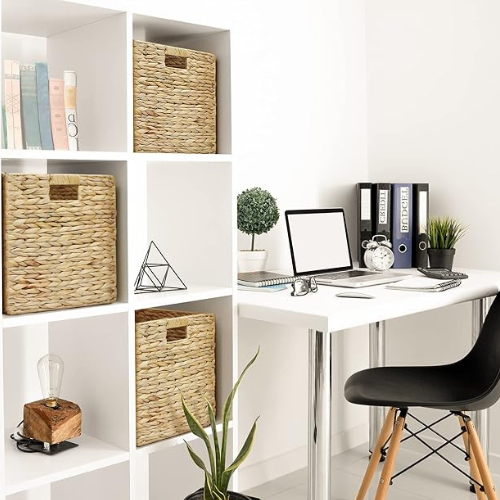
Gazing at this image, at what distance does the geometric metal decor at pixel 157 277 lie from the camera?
83.9 inches

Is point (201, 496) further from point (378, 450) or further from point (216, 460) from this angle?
point (378, 450)

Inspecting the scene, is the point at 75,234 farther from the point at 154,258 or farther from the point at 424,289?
the point at 424,289

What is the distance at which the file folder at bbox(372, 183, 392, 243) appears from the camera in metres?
3.11

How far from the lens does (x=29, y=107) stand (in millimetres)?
1798

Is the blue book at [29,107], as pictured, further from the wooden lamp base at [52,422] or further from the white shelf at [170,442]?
the white shelf at [170,442]


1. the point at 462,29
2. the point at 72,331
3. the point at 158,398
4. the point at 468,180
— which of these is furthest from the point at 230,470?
the point at 462,29

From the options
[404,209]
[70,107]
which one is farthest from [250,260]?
[70,107]

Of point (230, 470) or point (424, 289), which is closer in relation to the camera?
point (230, 470)

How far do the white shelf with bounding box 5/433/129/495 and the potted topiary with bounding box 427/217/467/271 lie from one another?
159cm

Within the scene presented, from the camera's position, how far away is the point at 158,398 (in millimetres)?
1998

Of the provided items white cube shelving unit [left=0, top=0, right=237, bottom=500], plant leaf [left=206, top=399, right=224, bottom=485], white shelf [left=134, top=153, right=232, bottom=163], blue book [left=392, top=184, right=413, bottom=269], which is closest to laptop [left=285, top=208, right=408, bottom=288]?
blue book [left=392, top=184, right=413, bottom=269]

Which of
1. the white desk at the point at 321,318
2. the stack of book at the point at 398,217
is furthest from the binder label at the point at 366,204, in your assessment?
the white desk at the point at 321,318

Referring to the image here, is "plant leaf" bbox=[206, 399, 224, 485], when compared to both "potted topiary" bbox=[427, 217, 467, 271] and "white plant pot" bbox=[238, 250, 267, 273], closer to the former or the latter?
"white plant pot" bbox=[238, 250, 267, 273]

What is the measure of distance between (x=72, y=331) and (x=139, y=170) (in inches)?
22.9
